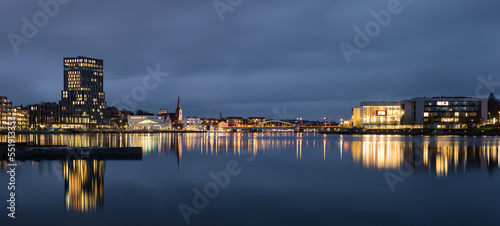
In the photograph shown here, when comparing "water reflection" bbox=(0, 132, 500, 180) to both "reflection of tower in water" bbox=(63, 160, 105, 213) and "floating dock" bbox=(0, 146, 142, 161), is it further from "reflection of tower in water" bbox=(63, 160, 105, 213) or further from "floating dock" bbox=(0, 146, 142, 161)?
"reflection of tower in water" bbox=(63, 160, 105, 213)

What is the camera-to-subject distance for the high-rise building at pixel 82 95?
14138 cm

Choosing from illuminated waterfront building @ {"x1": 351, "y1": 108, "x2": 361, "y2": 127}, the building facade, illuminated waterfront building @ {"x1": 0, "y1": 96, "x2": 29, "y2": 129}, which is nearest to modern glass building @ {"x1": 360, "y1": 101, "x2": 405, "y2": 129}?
illuminated waterfront building @ {"x1": 351, "y1": 108, "x2": 361, "y2": 127}

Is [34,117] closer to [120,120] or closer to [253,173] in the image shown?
[120,120]

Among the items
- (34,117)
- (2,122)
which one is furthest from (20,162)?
(34,117)

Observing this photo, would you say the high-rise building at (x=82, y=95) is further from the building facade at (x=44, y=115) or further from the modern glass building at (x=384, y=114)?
the modern glass building at (x=384, y=114)

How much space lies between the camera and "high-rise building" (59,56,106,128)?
141375 millimetres

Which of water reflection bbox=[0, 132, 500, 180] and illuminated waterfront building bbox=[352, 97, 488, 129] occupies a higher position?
illuminated waterfront building bbox=[352, 97, 488, 129]

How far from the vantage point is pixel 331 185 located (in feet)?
54.8

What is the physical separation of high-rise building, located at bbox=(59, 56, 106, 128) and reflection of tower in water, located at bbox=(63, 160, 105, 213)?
423ft

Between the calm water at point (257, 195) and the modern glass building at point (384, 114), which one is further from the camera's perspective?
the modern glass building at point (384, 114)

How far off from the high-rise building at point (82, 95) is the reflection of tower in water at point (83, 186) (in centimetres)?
12907

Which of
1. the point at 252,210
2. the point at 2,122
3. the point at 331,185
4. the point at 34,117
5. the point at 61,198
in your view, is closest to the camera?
the point at 252,210

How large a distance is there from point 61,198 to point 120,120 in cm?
15175

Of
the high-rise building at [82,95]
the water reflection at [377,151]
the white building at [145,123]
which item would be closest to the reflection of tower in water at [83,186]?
the water reflection at [377,151]
